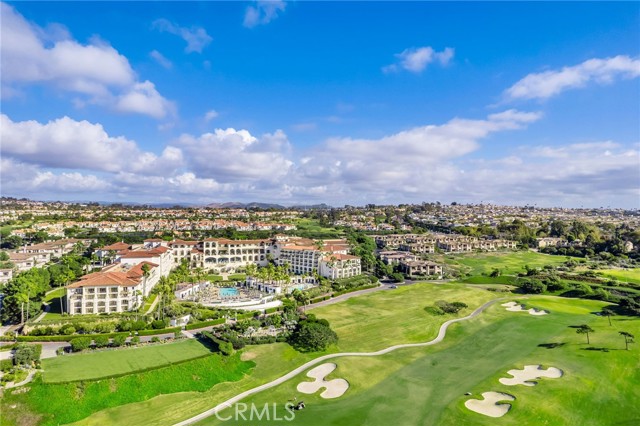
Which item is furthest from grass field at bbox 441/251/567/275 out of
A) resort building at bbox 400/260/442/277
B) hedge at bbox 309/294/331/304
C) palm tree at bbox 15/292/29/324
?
palm tree at bbox 15/292/29/324

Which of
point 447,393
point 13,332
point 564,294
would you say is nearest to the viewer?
point 447,393

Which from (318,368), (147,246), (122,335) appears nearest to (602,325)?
(318,368)

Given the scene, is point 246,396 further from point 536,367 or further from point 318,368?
point 536,367

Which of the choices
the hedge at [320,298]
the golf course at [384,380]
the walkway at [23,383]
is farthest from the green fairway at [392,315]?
the walkway at [23,383]

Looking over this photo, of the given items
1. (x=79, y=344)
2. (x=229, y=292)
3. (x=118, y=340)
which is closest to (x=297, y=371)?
(x=118, y=340)

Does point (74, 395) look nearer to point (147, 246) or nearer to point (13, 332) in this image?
point (13, 332)

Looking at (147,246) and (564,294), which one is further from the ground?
(147,246)

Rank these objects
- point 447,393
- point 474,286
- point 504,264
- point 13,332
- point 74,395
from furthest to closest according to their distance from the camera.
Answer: point 504,264
point 474,286
point 13,332
point 447,393
point 74,395

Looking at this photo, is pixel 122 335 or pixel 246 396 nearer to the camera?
pixel 246 396
